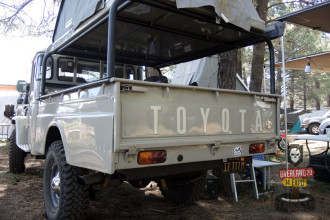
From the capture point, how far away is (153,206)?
14.0 ft

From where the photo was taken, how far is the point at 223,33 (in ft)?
13.5

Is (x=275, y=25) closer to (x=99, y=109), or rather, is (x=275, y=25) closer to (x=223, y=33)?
(x=223, y=33)

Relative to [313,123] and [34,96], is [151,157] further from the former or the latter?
[313,123]

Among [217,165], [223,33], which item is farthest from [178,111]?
[223,33]

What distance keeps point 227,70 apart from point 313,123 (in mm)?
12882

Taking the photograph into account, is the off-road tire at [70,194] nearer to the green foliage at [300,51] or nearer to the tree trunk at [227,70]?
the tree trunk at [227,70]

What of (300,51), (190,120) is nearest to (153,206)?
(190,120)

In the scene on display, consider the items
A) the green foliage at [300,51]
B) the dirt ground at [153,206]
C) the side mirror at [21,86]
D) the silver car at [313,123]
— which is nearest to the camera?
the dirt ground at [153,206]

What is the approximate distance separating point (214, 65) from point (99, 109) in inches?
332

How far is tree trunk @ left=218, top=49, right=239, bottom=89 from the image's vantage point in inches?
205

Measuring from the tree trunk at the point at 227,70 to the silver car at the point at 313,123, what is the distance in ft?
41.7

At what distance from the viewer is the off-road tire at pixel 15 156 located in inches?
236

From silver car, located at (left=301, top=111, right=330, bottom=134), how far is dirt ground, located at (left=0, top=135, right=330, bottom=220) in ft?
37.9

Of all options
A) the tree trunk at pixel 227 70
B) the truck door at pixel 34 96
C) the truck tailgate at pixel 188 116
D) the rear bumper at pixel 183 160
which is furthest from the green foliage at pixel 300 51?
the truck door at pixel 34 96
